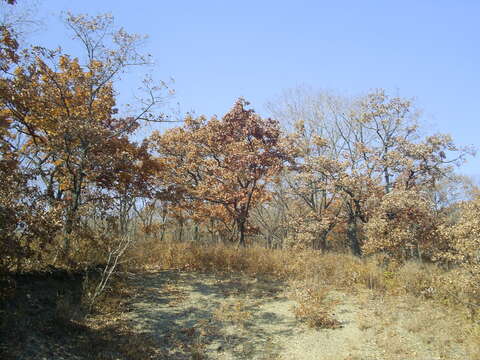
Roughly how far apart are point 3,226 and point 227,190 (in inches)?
387

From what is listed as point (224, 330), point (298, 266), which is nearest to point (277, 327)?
point (224, 330)

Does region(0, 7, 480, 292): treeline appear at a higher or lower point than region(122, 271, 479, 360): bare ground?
higher

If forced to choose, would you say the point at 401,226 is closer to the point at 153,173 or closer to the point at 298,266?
the point at 298,266

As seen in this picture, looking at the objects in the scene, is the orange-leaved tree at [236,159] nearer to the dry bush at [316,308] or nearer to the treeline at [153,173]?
the treeline at [153,173]

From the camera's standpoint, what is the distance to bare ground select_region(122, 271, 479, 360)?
25.3 ft

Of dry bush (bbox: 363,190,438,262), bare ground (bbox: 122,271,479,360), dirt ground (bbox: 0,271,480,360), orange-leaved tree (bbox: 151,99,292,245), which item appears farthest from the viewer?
orange-leaved tree (bbox: 151,99,292,245)

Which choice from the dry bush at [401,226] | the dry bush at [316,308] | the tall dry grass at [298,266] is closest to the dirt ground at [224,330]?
the dry bush at [316,308]

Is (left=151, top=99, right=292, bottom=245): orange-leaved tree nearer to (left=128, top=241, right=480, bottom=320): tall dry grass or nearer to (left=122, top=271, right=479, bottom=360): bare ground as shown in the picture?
(left=128, top=241, right=480, bottom=320): tall dry grass

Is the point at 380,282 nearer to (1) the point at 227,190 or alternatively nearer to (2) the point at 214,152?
(1) the point at 227,190

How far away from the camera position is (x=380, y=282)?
1152cm

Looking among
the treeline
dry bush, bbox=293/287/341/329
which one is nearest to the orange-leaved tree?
the treeline

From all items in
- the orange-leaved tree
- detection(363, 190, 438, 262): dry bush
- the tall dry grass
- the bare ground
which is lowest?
the bare ground

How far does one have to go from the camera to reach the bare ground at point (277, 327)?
25.3ft

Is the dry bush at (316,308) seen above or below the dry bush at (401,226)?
below
